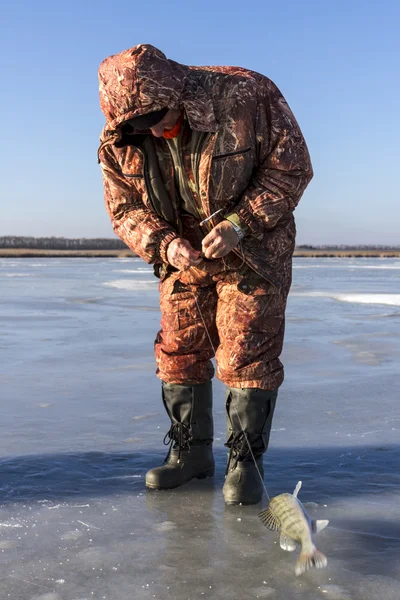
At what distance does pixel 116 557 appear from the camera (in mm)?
2338

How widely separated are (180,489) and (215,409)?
1.20 meters

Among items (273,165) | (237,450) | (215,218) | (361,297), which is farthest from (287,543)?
(361,297)

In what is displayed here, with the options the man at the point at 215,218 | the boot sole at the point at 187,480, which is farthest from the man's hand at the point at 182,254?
the boot sole at the point at 187,480

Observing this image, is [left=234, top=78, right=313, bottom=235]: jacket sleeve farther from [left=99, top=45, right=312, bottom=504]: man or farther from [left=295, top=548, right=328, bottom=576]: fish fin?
[left=295, top=548, right=328, bottom=576]: fish fin

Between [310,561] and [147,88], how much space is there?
5.58 ft

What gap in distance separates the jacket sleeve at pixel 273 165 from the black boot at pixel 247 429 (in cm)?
65

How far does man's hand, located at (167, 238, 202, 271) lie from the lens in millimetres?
2961

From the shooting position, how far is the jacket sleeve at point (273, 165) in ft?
9.80

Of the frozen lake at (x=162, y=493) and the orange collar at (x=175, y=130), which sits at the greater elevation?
the orange collar at (x=175, y=130)

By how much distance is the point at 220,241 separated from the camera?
2895 mm

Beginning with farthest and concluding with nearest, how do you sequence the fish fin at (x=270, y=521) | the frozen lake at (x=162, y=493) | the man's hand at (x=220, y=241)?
the man's hand at (x=220, y=241) < the fish fin at (x=270, y=521) < the frozen lake at (x=162, y=493)

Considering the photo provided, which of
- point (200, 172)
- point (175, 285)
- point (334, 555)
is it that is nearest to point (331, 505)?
point (334, 555)

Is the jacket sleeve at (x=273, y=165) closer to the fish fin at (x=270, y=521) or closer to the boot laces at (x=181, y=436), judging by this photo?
the boot laces at (x=181, y=436)

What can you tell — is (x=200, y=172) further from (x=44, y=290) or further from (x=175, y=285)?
(x=44, y=290)
